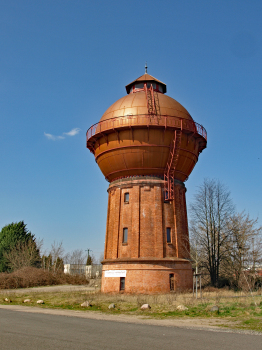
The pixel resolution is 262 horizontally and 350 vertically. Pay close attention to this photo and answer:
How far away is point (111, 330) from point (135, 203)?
586 inches

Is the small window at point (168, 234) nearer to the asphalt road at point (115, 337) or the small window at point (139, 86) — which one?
the small window at point (139, 86)

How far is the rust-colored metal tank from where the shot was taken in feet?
80.8

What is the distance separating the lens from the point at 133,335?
9297 mm

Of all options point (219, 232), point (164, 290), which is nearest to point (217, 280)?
point (219, 232)

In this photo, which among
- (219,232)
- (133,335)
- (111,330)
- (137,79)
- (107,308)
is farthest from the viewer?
(219,232)

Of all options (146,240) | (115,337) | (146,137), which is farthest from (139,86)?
(115,337)

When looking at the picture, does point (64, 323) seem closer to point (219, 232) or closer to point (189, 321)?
point (189, 321)

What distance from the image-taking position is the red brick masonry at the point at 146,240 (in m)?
23.1

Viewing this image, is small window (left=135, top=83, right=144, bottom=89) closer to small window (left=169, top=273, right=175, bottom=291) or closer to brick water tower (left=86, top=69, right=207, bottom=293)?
brick water tower (left=86, top=69, right=207, bottom=293)

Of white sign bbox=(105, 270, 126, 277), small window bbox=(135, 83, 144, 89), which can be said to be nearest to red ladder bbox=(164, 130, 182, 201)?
white sign bbox=(105, 270, 126, 277)

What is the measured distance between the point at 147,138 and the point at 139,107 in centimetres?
255

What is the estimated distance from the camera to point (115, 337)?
29.5 feet

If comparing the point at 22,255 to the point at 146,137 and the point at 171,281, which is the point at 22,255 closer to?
the point at 171,281

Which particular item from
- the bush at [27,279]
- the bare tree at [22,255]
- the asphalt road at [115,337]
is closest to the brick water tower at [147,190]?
the asphalt road at [115,337]
